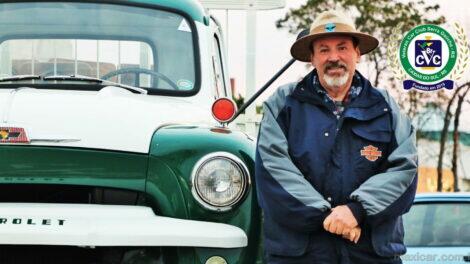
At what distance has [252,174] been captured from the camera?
4.68m

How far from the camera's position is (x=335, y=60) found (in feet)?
14.6

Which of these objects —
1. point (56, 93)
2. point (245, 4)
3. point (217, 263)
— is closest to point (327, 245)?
point (217, 263)

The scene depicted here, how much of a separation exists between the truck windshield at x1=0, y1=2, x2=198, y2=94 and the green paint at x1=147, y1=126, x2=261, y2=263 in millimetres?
1358

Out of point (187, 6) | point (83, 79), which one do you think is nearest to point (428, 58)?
point (187, 6)

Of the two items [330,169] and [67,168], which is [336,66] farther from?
[67,168]

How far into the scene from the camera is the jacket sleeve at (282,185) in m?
4.18

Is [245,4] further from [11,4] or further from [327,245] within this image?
[327,245]

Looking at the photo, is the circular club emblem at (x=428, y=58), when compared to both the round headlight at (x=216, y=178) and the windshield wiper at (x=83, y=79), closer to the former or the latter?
the windshield wiper at (x=83, y=79)

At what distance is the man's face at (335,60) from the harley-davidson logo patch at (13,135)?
50.1 inches

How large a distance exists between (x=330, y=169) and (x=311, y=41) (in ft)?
2.01

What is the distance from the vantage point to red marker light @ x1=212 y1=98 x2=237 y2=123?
536 cm

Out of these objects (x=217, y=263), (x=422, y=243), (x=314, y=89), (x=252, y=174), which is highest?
(x=314, y=89)

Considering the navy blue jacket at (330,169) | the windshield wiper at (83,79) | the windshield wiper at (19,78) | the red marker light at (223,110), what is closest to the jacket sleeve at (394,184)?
the navy blue jacket at (330,169)

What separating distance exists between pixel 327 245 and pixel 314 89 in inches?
26.1
